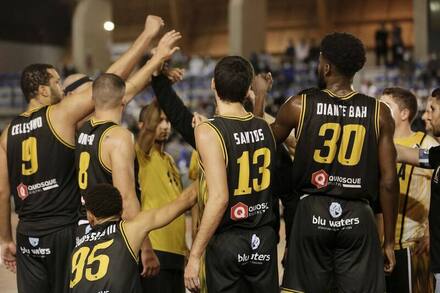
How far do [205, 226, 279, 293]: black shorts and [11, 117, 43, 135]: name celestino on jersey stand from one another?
1418 mm

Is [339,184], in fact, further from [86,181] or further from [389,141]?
[86,181]

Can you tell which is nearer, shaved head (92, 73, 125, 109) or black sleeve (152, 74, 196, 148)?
shaved head (92, 73, 125, 109)

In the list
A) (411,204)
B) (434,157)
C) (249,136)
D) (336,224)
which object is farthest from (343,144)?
(411,204)

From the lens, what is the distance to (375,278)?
4.25 metres

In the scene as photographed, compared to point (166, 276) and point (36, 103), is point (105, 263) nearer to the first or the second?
point (166, 276)

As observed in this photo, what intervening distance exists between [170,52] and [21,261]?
5.49ft

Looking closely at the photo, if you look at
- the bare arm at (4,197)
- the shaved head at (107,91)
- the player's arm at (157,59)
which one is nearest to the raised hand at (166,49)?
the player's arm at (157,59)

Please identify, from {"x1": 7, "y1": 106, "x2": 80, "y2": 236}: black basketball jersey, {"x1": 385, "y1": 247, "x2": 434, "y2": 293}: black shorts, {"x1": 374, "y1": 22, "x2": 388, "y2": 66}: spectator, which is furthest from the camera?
{"x1": 374, "y1": 22, "x2": 388, "y2": 66}: spectator

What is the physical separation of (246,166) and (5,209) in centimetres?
180

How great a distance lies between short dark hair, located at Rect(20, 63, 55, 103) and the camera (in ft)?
15.7

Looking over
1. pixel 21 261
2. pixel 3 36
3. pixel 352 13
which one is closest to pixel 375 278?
pixel 21 261

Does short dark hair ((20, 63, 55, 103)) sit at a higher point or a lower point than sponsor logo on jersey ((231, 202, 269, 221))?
higher

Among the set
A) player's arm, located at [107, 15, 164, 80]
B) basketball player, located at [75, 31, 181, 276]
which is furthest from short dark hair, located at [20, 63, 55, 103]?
basketball player, located at [75, 31, 181, 276]

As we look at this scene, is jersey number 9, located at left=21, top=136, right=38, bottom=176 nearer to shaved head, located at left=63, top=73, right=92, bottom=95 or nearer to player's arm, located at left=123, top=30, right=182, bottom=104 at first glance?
player's arm, located at left=123, top=30, right=182, bottom=104
